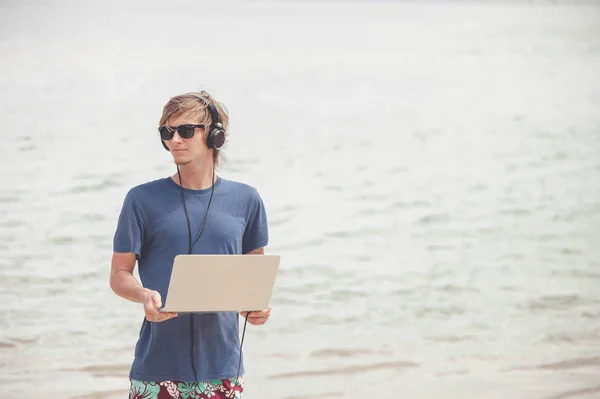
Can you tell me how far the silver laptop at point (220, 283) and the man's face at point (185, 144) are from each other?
0.89ft

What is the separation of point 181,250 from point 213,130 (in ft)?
0.89

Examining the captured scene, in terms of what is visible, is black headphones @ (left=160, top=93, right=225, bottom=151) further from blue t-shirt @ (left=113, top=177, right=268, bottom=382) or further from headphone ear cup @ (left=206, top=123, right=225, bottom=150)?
blue t-shirt @ (left=113, top=177, right=268, bottom=382)

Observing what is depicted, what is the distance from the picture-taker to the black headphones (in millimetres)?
1997

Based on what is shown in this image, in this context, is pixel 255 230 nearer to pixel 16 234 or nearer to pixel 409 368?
pixel 16 234

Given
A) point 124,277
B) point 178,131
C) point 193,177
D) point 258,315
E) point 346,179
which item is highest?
point 178,131

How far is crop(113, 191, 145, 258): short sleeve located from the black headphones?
A: 0.16 metres

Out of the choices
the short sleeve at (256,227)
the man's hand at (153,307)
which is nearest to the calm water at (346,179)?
the short sleeve at (256,227)

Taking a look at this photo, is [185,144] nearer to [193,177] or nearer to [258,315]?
[193,177]

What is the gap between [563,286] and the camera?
3842mm

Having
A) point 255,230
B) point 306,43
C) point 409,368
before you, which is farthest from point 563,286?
point 255,230

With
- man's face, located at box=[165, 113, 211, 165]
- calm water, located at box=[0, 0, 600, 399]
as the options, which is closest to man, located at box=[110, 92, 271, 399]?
man's face, located at box=[165, 113, 211, 165]

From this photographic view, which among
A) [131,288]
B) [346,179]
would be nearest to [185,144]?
[131,288]

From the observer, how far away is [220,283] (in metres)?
1.82

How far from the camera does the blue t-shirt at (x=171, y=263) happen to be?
192cm
